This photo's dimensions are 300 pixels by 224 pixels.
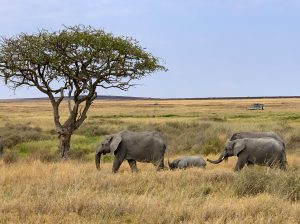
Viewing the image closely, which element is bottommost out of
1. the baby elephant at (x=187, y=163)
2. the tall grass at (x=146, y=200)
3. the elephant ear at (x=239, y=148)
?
the baby elephant at (x=187, y=163)

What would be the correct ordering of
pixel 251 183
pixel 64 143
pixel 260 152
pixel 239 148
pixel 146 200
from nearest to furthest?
pixel 146 200 < pixel 251 183 < pixel 260 152 < pixel 239 148 < pixel 64 143

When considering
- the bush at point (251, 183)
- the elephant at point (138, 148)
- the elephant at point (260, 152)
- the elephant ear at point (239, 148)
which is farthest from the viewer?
the elephant at point (138, 148)

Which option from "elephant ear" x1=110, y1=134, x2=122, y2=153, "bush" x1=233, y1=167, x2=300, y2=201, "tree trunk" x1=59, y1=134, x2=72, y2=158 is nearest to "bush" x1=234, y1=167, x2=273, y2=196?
"bush" x1=233, y1=167, x2=300, y2=201

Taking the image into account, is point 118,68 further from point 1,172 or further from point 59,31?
point 1,172

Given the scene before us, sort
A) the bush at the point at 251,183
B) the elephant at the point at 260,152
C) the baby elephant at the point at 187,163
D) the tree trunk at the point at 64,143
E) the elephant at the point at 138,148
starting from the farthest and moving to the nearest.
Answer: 1. the tree trunk at the point at 64,143
2. the baby elephant at the point at 187,163
3. the elephant at the point at 138,148
4. the elephant at the point at 260,152
5. the bush at the point at 251,183

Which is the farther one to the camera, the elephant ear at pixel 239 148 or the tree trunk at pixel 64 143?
Answer: the tree trunk at pixel 64 143

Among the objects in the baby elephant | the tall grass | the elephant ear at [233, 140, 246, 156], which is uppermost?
the elephant ear at [233, 140, 246, 156]

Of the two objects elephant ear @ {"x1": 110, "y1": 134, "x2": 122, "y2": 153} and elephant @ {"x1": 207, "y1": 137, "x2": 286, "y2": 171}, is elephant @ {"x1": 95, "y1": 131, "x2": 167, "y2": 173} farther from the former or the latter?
elephant @ {"x1": 207, "y1": 137, "x2": 286, "y2": 171}

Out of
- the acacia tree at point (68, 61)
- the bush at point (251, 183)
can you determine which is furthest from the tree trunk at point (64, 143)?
the bush at point (251, 183)

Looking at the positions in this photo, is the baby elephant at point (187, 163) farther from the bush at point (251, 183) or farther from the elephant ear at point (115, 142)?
the bush at point (251, 183)

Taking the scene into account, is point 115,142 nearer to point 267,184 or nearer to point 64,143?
point 267,184

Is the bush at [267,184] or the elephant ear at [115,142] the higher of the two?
the elephant ear at [115,142]

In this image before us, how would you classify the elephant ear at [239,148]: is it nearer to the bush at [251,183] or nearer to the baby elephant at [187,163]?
the baby elephant at [187,163]

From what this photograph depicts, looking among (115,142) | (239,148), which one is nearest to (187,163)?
(239,148)
